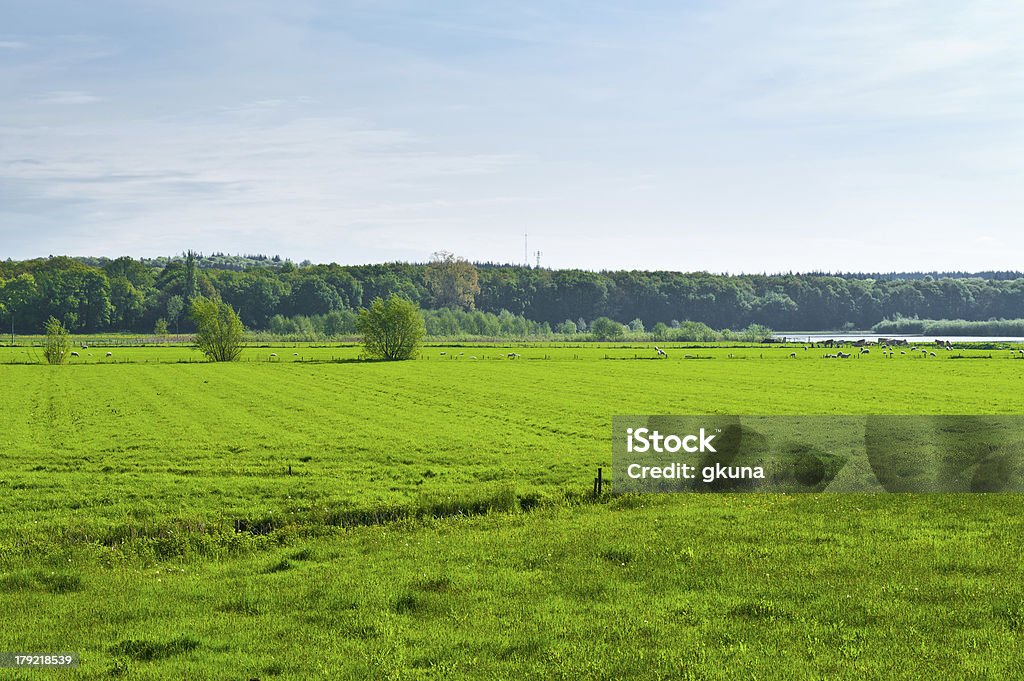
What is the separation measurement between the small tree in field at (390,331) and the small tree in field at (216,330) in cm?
1599

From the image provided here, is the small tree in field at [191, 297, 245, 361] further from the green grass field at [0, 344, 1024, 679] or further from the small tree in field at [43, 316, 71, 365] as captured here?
the green grass field at [0, 344, 1024, 679]

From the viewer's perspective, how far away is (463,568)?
613 inches

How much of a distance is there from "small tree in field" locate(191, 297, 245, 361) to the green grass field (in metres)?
80.3

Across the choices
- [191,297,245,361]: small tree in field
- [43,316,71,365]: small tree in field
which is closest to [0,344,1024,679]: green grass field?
[43,316,71,365]: small tree in field

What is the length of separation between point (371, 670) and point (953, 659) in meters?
7.09

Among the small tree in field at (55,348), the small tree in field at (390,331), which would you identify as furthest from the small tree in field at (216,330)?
the small tree in field at (390,331)

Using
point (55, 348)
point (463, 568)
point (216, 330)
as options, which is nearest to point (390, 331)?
point (216, 330)

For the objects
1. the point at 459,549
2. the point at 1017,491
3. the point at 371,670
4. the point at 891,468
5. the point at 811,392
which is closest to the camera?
the point at 371,670

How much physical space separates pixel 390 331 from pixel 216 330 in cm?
2214

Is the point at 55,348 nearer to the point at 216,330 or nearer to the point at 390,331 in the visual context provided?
the point at 216,330

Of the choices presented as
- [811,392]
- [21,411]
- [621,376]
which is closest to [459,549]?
[21,411]

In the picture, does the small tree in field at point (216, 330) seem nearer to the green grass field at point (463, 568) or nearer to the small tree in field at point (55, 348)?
the small tree in field at point (55, 348)

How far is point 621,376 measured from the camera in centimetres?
7900

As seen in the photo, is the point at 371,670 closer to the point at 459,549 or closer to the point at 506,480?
the point at 459,549
